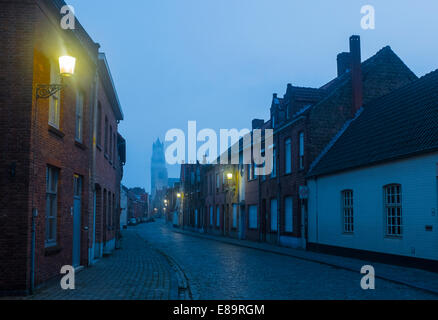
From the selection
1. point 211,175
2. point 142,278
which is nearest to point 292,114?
point 142,278

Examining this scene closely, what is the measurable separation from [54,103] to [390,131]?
12.4 metres

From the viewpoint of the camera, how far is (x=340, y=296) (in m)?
9.73

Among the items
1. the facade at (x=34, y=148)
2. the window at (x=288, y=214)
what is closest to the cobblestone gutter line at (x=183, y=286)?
the facade at (x=34, y=148)

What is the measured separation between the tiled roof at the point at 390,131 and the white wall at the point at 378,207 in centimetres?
41

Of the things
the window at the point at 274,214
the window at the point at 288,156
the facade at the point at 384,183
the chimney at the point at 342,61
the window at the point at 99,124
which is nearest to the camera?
the facade at the point at 384,183

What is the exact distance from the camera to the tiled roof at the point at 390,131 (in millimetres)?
15664

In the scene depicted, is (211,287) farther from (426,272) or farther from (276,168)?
(276,168)

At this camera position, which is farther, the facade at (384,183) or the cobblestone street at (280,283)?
the facade at (384,183)

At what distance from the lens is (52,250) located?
11109 millimetres

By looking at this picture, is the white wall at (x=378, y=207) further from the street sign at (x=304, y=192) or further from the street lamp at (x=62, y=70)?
the street lamp at (x=62, y=70)

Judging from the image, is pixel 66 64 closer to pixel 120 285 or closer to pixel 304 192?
pixel 120 285

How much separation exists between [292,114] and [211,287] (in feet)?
53.3
